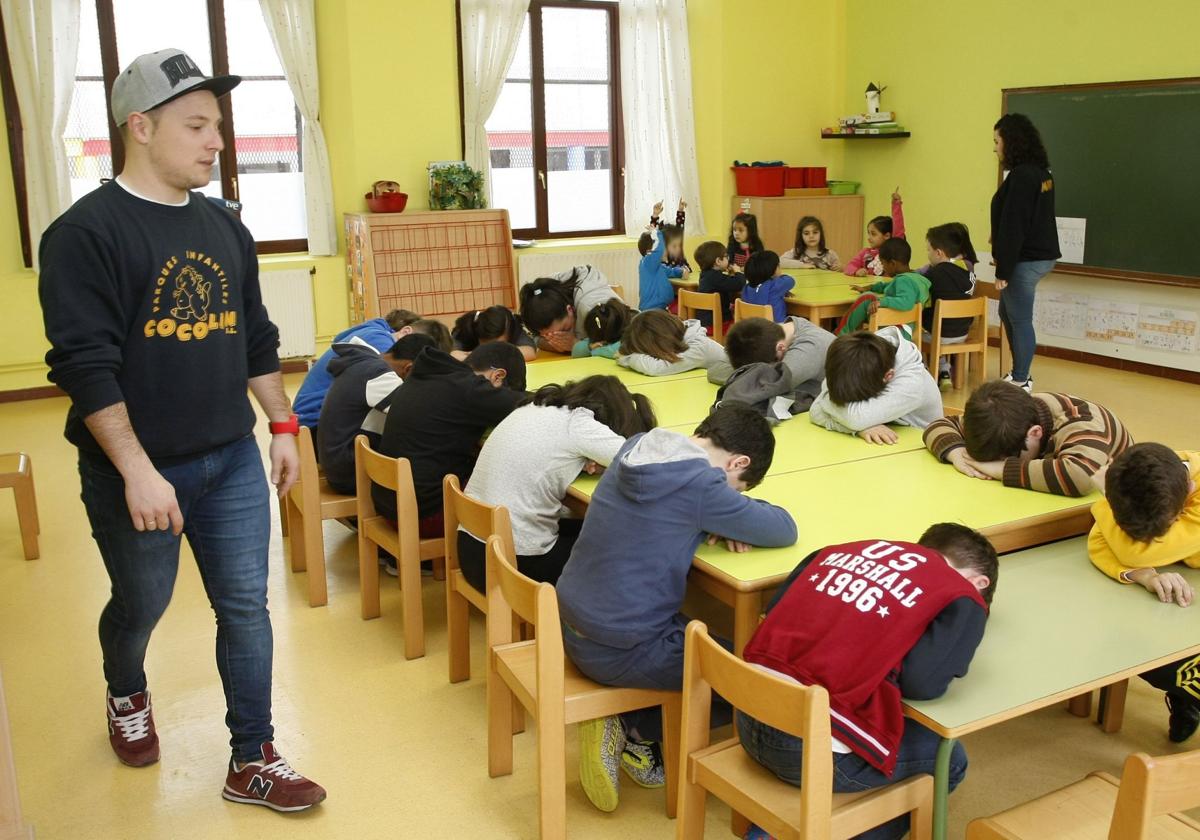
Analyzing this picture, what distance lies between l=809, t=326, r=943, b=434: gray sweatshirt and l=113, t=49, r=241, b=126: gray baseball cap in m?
1.96

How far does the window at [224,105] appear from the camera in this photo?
696 cm

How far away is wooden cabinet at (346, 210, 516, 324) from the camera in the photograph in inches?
281

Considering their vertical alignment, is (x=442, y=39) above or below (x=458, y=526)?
above

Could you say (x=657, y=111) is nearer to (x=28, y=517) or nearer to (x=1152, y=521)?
(x=28, y=517)

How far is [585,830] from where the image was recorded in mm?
2385

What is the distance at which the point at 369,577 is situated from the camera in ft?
11.5

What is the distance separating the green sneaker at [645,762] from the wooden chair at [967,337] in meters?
4.18

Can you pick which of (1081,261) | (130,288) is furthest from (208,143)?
(1081,261)

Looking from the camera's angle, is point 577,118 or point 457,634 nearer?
point 457,634

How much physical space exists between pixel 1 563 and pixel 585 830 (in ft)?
9.31

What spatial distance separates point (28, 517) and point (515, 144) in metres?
5.08

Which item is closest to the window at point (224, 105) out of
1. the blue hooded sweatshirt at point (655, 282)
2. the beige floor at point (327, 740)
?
the blue hooded sweatshirt at point (655, 282)

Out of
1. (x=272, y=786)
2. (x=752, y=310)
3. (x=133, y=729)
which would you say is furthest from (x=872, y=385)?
(x=752, y=310)

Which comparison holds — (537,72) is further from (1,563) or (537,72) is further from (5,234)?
(1,563)
